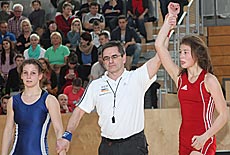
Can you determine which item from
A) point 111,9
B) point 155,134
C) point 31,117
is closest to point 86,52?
point 111,9

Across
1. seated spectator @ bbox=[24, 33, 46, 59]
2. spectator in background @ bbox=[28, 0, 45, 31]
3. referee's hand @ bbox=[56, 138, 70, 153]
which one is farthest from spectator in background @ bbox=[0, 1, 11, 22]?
referee's hand @ bbox=[56, 138, 70, 153]

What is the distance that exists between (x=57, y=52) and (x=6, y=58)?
1114 millimetres

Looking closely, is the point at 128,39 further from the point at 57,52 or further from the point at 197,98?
the point at 197,98

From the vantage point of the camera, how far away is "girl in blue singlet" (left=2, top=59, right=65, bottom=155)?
7309 mm

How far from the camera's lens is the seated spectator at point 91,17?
1590 cm

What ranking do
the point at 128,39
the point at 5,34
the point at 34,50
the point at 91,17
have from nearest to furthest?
the point at 128,39 < the point at 34,50 < the point at 5,34 < the point at 91,17

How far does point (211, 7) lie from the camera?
16.5m

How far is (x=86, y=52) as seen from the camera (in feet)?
47.2

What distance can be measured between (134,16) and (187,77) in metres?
9.08

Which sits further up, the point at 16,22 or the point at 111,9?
the point at 111,9

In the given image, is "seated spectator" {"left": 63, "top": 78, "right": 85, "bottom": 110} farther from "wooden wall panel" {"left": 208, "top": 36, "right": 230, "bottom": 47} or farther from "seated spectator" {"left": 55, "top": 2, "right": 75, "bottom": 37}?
"wooden wall panel" {"left": 208, "top": 36, "right": 230, "bottom": 47}

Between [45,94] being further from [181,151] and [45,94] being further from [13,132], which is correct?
[181,151]

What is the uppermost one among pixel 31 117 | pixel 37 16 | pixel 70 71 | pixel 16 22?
pixel 37 16

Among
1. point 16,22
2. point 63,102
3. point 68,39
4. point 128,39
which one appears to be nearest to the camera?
point 63,102
